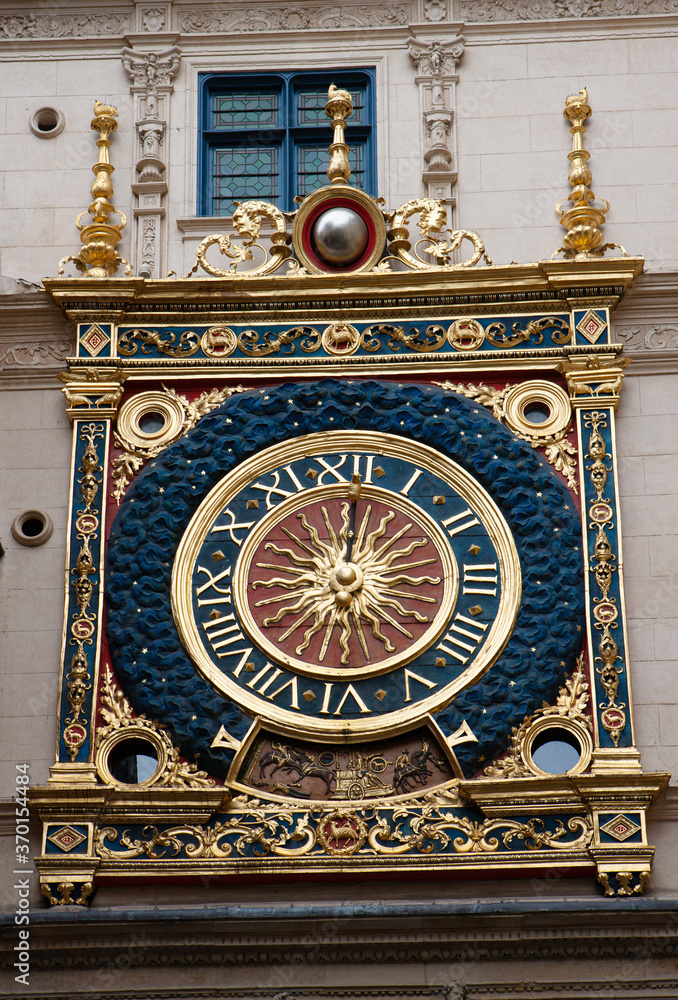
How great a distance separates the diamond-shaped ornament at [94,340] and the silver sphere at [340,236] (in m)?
1.39

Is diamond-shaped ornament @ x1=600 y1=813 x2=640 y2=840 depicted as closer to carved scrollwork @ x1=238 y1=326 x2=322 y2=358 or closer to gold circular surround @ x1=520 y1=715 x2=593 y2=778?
gold circular surround @ x1=520 y1=715 x2=593 y2=778

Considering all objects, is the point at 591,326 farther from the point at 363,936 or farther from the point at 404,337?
the point at 363,936

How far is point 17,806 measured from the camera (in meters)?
9.67

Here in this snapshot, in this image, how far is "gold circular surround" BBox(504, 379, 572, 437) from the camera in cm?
1050

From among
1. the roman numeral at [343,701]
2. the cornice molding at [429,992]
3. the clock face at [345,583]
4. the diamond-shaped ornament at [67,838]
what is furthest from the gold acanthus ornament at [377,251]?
the cornice molding at [429,992]

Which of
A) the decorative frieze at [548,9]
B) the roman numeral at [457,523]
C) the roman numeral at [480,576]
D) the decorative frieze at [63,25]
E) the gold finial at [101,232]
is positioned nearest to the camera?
the roman numeral at [480,576]

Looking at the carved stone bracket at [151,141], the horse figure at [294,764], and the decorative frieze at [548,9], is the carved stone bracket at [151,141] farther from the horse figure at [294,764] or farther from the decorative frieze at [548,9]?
the horse figure at [294,764]

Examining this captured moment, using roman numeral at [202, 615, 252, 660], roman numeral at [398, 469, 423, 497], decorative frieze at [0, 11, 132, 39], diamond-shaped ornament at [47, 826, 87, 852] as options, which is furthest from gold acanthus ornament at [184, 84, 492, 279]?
diamond-shaped ornament at [47, 826, 87, 852]

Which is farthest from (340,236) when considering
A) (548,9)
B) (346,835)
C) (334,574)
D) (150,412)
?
(346,835)

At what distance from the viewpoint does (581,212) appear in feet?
35.7

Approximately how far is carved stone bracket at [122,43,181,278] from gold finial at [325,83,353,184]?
3.57 ft

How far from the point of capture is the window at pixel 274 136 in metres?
11.5

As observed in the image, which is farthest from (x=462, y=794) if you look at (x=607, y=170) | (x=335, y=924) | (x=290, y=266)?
(x=607, y=170)

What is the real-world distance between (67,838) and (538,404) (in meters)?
3.68
